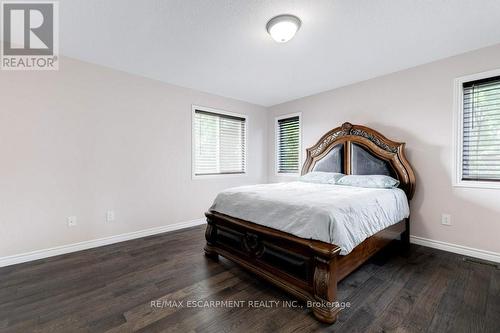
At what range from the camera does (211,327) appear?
59.7 inches

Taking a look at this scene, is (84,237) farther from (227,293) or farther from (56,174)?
(227,293)

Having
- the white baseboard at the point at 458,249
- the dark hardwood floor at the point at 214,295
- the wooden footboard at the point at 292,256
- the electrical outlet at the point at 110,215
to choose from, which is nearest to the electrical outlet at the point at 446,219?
the white baseboard at the point at 458,249

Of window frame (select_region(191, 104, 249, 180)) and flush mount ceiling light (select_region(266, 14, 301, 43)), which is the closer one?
flush mount ceiling light (select_region(266, 14, 301, 43))

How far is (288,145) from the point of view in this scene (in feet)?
15.8

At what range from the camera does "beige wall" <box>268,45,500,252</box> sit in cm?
257

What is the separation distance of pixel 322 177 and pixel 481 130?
6.31 ft

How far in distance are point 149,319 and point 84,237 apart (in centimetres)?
193

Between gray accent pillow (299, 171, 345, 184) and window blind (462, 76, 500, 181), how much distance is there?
1485mm

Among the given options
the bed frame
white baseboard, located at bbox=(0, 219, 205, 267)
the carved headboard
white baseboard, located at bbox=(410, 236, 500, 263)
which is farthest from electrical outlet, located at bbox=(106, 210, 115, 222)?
white baseboard, located at bbox=(410, 236, 500, 263)

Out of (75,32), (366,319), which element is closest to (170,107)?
(75,32)

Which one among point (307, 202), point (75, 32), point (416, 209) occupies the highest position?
point (75, 32)

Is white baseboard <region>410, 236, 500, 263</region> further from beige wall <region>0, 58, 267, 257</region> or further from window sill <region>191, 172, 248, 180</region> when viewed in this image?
beige wall <region>0, 58, 267, 257</region>

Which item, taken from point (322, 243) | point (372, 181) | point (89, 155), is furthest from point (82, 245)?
point (372, 181)

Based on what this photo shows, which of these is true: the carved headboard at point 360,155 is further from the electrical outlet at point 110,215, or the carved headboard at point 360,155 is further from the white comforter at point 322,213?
the electrical outlet at point 110,215
